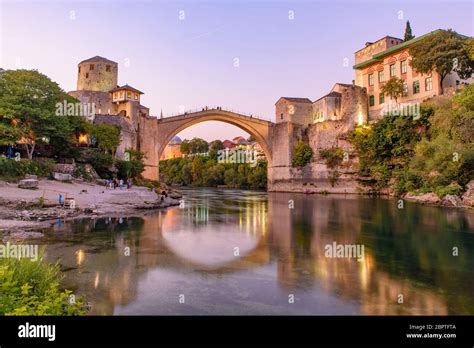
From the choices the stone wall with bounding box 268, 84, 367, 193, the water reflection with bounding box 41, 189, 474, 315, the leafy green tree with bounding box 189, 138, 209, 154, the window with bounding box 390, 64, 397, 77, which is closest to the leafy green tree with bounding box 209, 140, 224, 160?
the leafy green tree with bounding box 189, 138, 209, 154

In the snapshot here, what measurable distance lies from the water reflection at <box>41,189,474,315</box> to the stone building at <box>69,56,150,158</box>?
19928 mm

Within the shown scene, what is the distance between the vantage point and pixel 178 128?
1591 inches

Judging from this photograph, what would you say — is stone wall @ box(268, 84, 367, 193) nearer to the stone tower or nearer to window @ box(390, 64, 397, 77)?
window @ box(390, 64, 397, 77)

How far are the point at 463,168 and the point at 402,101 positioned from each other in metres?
14.1

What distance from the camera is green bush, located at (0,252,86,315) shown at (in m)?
3.76

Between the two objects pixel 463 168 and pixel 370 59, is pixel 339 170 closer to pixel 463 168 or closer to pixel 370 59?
pixel 370 59

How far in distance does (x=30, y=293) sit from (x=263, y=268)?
507 cm

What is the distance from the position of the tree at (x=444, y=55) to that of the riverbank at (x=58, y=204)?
25272 millimetres

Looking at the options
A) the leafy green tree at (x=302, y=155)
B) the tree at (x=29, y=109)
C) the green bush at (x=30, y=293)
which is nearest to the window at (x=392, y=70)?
the leafy green tree at (x=302, y=155)

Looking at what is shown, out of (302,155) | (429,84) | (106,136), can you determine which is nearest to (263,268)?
(106,136)

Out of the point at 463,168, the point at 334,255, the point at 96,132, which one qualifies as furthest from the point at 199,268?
the point at 96,132

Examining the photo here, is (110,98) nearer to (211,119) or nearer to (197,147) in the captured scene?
(211,119)

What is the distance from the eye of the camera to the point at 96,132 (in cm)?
2861

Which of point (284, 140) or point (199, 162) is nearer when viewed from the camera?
point (284, 140)
